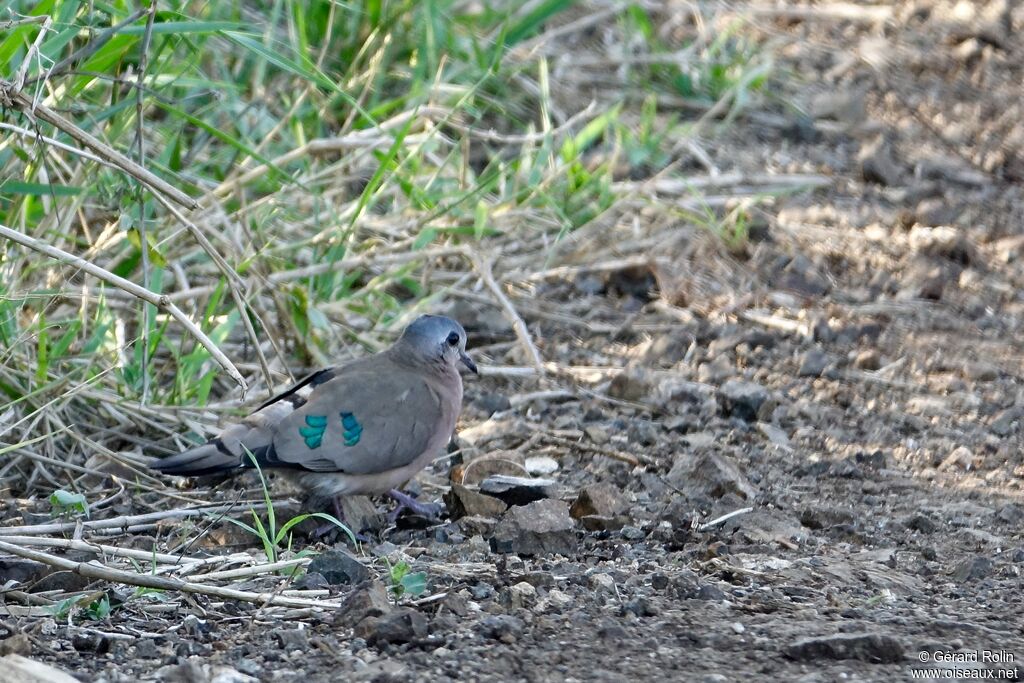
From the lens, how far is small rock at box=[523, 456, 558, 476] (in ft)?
12.9

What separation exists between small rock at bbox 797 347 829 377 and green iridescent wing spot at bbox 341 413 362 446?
1686 mm

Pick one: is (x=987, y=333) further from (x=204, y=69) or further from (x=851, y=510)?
(x=204, y=69)

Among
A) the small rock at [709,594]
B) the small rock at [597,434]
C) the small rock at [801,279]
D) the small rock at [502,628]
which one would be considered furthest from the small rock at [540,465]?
A: the small rock at [801,279]

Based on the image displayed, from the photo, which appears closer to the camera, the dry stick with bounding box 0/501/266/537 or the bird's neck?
the dry stick with bounding box 0/501/266/537

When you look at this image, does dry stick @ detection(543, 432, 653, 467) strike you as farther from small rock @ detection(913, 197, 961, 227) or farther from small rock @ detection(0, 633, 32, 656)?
small rock @ detection(913, 197, 961, 227)

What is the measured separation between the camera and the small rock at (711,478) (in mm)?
3676

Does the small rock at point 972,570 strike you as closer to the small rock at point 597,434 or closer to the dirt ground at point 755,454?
the dirt ground at point 755,454

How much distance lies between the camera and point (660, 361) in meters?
4.80

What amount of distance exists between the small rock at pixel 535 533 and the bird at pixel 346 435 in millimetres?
300

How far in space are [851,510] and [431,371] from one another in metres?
1.12

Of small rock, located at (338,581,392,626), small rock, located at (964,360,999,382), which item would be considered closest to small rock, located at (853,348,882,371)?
small rock, located at (964,360,999,382)

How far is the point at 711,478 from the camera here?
3.70 meters

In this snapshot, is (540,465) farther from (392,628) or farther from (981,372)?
(981,372)

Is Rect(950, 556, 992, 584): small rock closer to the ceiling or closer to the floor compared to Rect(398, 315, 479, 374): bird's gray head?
closer to the floor
